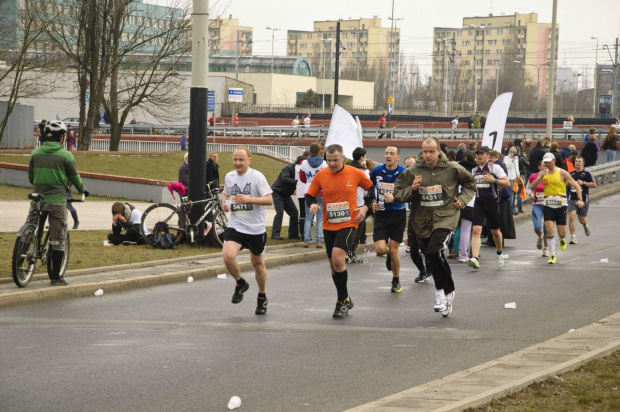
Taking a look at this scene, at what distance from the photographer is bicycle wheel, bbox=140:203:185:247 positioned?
602 inches

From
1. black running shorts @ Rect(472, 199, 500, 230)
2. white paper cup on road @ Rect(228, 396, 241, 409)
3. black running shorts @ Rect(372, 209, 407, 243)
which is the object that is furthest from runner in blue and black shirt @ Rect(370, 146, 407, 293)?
white paper cup on road @ Rect(228, 396, 241, 409)

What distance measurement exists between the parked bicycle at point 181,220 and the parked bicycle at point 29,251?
Result: 396cm

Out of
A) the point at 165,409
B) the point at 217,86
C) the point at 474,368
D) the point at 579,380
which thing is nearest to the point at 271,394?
the point at 165,409

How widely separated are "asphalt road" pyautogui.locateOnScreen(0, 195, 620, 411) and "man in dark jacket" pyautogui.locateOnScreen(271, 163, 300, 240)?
3852 millimetres

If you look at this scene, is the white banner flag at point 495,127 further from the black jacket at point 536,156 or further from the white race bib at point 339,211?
the white race bib at point 339,211

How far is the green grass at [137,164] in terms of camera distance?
3005 centimetres

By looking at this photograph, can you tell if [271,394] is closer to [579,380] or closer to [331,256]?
[579,380]

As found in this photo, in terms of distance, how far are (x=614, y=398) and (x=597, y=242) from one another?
45.3 ft

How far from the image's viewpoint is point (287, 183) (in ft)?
55.9

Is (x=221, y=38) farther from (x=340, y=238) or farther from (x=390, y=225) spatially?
(x=340, y=238)

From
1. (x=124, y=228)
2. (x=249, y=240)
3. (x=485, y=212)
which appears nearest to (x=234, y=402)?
(x=249, y=240)

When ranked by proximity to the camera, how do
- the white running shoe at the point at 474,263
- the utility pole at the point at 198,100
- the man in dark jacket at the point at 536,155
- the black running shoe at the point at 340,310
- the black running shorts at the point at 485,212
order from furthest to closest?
the man in dark jacket at the point at 536,155
the utility pole at the point at 198,100
the black running shorts at the point at 485,212
the white running shoe at the point at 474,263
the black running shoe at the point at 340,310

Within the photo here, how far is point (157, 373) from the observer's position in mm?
6934

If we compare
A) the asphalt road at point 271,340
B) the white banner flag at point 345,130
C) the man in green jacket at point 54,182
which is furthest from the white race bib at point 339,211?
the white banner flag at point 345,130
